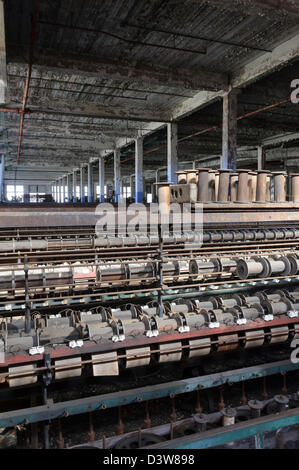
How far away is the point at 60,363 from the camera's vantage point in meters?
2.96

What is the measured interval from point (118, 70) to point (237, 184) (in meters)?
3.72

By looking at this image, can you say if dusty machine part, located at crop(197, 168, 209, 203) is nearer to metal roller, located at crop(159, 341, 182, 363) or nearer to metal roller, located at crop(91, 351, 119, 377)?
metal roller, located at crop(159, 341, 182, 363)

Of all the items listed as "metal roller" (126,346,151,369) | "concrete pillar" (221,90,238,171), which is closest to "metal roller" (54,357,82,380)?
"metal roller" (126,346,151,369)

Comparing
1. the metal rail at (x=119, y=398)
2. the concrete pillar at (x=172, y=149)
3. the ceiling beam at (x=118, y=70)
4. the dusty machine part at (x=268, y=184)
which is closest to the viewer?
the metal rail at (x=119, y=398)

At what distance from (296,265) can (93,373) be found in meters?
3.00

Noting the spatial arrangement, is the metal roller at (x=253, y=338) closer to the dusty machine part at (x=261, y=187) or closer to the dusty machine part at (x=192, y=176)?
the dusty machine part at (x=261, y=187)

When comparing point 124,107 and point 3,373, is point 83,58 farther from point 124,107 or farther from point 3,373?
point 3,373

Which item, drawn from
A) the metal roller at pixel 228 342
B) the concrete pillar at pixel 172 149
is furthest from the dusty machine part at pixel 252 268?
the concrete pillar at pixel 172 149

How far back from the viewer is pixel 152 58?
6.30 meters

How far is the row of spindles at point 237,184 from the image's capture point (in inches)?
139

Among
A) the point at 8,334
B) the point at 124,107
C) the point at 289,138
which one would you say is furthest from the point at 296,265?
the point at 289,138

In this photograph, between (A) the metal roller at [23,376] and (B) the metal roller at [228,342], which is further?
(B) the metal roller at [228,342]

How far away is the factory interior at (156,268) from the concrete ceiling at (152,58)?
3 centimetres

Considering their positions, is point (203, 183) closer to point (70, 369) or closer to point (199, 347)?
point (199, 347)
